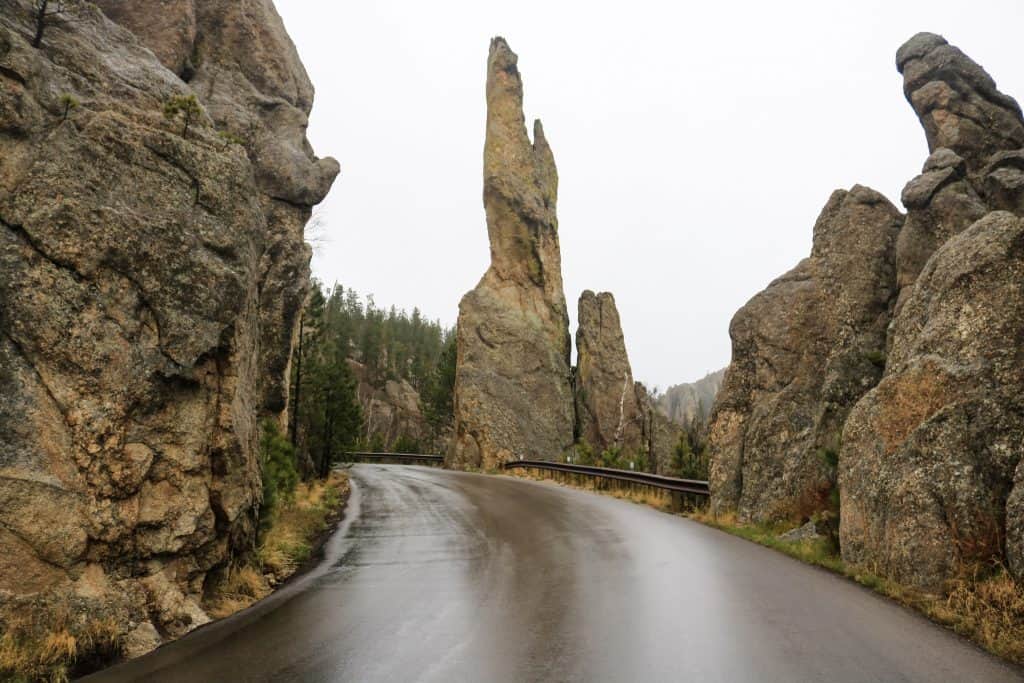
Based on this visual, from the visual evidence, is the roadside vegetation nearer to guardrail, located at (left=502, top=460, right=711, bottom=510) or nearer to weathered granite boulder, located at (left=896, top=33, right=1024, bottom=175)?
guardrail, located at (left=502, top=460, right=711, bottom=510)

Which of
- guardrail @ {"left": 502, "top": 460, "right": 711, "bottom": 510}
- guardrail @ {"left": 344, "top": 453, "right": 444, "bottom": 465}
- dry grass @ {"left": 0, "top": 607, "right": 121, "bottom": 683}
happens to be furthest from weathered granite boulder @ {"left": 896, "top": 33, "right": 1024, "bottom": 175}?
guardrail @ {"left": 344, "top": 453, "right": 444, "bottom": 465}

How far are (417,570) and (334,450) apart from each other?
22.6 metres

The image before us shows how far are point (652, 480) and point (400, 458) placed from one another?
39259 mm

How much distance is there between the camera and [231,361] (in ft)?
28.1

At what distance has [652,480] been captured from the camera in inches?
772

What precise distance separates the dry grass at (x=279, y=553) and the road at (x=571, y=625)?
1.10ft

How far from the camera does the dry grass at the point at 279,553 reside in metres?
7.98

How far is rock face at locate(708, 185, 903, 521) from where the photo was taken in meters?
12.6

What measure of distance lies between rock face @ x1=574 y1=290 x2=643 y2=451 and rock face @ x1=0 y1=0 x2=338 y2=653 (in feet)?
127

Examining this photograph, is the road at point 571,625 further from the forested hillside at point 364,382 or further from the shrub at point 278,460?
the forested hillside at point 364,382

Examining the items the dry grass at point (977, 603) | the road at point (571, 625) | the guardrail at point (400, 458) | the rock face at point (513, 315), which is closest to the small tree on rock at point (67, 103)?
the road at point (571, 625)

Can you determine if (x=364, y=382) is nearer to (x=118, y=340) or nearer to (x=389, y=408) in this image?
(x=389, y=408)

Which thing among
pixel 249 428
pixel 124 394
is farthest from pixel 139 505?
pixel 249 428

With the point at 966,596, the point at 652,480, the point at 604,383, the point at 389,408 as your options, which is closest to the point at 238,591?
the point at 966,596
